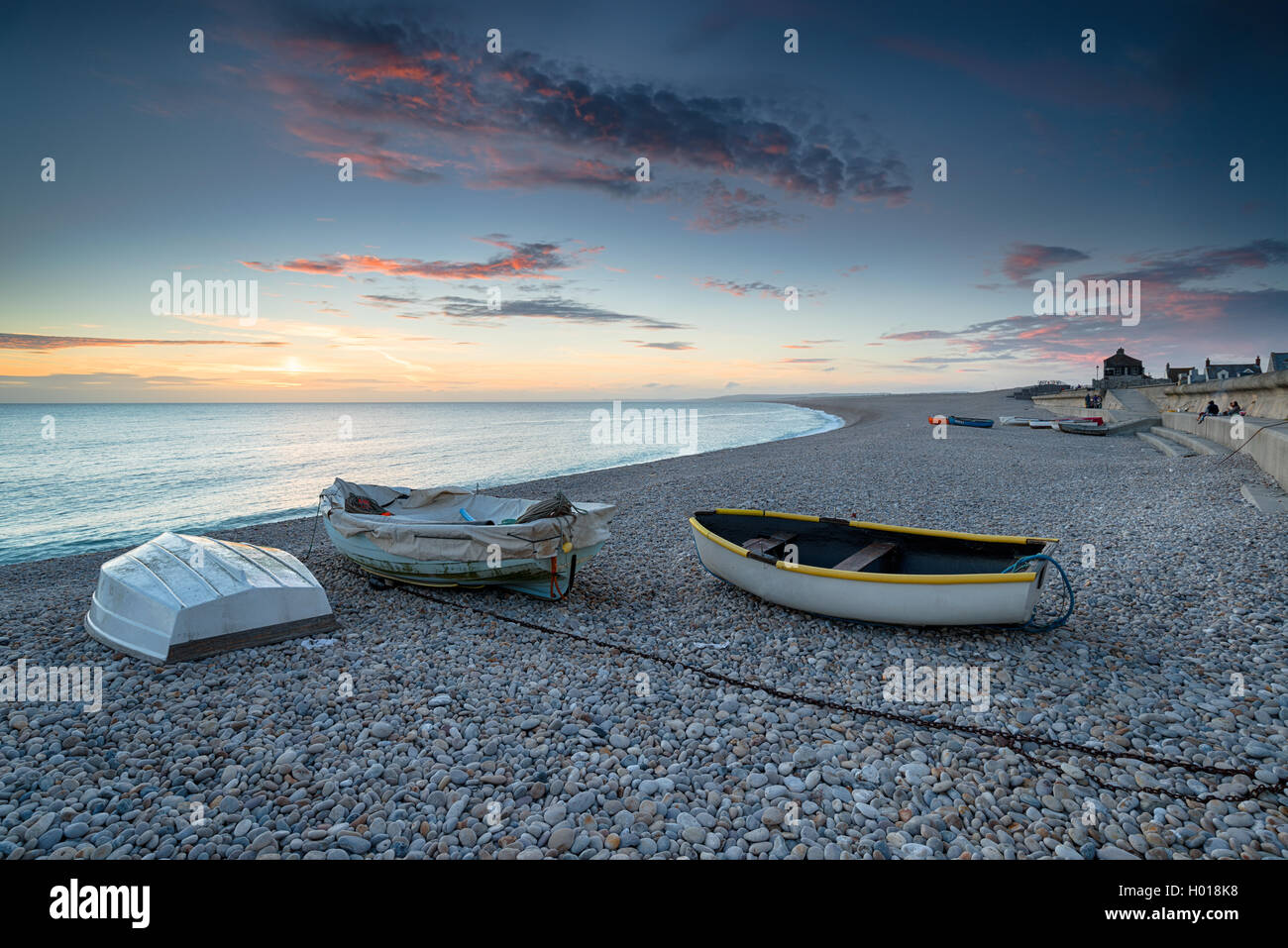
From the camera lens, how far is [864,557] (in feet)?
27.1

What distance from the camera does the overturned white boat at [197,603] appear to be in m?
→ 6.75

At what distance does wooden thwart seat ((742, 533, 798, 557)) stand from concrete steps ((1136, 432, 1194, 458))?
20.8m

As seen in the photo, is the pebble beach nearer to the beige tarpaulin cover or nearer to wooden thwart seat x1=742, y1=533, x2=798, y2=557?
wooden thwart seat x1=742, y1=533, x2=798, y2=557

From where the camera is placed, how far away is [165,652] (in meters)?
6.58

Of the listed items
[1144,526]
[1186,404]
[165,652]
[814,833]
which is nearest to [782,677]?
[814,833]

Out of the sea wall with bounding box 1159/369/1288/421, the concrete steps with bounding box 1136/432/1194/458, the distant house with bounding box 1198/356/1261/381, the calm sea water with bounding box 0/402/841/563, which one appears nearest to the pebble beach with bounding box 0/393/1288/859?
the calm sea water with bounding box 0/402/841/563

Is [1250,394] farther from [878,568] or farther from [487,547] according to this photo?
[487,547]

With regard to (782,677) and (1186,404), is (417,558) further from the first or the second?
(1186,404)

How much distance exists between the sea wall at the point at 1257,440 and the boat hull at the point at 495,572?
1524 cm

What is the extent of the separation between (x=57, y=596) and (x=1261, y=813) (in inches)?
600

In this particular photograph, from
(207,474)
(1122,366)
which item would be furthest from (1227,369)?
(207,474)

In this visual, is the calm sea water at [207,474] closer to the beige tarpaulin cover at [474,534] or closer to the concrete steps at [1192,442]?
the beige tarpaulin cover at [474,534]

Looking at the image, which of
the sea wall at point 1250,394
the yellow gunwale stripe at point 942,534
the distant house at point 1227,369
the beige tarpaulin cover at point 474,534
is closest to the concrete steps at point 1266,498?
the yellow gunwale stripe at point 942,534

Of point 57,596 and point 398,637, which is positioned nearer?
point 398,637
